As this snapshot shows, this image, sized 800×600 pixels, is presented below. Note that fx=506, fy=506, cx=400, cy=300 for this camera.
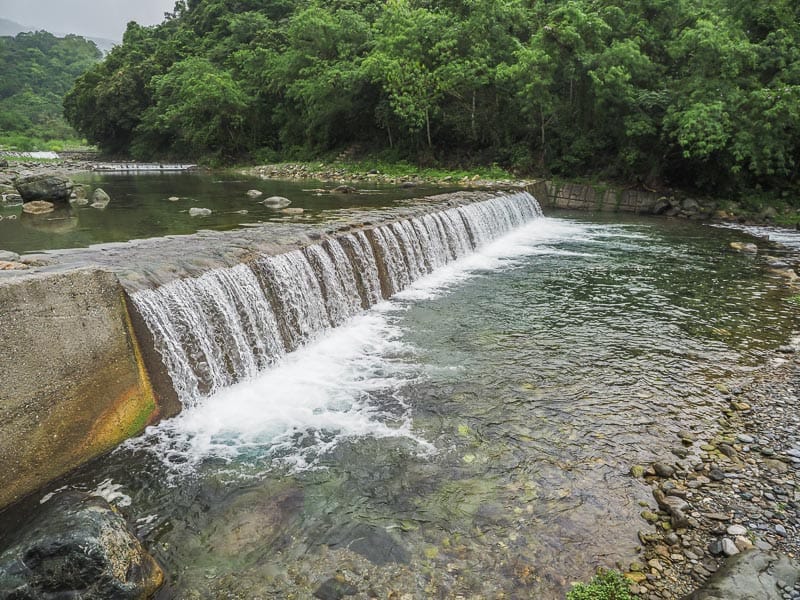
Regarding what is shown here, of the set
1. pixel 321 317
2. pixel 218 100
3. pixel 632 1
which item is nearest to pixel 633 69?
pixel 632 1

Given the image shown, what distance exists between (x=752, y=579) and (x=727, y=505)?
1128 millimetres

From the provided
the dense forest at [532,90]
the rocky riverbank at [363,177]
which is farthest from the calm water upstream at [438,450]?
the rocky riverbank at [363,177]

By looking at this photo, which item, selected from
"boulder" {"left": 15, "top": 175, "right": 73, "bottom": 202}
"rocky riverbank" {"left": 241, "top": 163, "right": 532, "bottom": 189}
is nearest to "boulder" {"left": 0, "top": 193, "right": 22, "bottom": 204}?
"boulder" {"left": 15, "top": 175, "right": 73, "bottom": 202}

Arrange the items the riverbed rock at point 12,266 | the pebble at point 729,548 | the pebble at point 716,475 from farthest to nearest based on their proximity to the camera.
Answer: the riverbed rock at point 12,266
the pebble at point 716,475
the pebble at point 729,548

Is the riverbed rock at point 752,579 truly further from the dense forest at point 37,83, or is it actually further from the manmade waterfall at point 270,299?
the dense forest at point 37,83

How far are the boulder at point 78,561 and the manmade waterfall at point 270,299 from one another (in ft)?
8.34

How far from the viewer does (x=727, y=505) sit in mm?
4480

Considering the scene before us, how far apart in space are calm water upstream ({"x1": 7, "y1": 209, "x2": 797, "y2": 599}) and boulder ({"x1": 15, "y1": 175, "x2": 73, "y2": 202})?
39.2 ft

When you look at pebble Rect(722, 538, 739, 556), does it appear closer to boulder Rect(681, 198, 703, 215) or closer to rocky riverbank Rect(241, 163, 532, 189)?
rocky riverbank Rect(241, 163, 532, 189)

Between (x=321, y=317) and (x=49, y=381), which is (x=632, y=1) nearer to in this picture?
(x=321, y=317)

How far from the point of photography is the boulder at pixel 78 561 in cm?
337

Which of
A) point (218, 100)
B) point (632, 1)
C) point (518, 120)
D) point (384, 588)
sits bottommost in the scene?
point (384, 588)

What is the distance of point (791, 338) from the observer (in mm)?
8461

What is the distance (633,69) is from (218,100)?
2963cm
